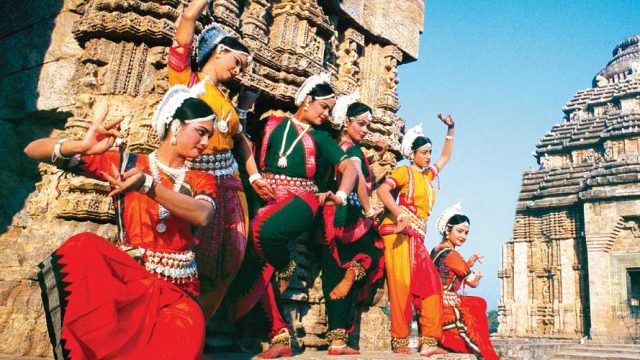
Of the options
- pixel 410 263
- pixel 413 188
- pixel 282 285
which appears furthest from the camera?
pixel 413 188

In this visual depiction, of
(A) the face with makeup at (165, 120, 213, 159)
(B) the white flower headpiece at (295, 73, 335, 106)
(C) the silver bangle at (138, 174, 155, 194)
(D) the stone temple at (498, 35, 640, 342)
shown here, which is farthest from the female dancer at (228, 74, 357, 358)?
(D) the stone temple at (498, 35, 640, 342)

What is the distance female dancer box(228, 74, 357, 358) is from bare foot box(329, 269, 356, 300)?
1.15 ft

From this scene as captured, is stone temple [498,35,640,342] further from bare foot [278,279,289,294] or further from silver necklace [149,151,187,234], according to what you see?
silver necklace [149,151,187,234]

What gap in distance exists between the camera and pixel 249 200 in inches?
141

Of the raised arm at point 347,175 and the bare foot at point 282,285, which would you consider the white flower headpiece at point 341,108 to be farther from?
the bare foot at point 282,285

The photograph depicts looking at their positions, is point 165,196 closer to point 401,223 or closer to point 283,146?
point 283,146

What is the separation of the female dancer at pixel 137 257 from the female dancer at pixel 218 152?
19.8 inches

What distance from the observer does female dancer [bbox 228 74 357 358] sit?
3.18 meters

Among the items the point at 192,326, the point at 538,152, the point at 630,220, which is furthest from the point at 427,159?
the point at 538,152

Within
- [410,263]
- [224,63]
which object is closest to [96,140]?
[224,63]

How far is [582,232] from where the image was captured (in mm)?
19703

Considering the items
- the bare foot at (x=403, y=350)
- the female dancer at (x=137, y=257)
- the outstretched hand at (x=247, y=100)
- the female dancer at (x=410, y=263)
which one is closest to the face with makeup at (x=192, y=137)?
the female dancer at (x=137, y=257)

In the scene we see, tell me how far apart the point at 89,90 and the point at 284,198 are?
4.71ft

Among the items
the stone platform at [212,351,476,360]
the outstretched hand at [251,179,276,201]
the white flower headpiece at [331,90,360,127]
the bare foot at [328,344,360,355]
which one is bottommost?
the stone platform at [212,351,476,360]
